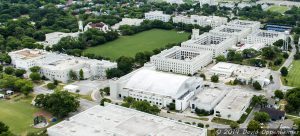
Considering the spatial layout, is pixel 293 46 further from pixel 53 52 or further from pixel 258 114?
pixel 53 52

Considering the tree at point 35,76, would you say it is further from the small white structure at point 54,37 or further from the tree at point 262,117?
the tree at point 262,117

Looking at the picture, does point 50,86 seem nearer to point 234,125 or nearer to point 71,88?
point 71,88

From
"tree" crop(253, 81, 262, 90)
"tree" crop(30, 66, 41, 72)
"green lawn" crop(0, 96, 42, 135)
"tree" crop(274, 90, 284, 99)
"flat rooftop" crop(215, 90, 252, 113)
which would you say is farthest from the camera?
"tree" crop(30, 66, 41, 72)

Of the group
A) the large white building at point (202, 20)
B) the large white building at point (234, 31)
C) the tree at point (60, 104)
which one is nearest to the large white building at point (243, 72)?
the large white building at point (234, 31)

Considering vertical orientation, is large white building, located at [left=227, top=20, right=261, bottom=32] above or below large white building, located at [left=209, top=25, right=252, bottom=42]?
above

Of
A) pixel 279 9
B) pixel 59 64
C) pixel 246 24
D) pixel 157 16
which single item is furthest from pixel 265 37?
pixel 59 64

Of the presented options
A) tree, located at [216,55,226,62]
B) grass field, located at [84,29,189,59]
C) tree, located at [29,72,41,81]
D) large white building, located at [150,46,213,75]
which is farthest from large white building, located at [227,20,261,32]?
tree, located at [29,72,41,81]

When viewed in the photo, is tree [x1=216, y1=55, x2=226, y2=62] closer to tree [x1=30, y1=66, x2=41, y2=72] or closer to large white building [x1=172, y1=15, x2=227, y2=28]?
large white building [x1=172, y1=15, x2=227, y2=28]
